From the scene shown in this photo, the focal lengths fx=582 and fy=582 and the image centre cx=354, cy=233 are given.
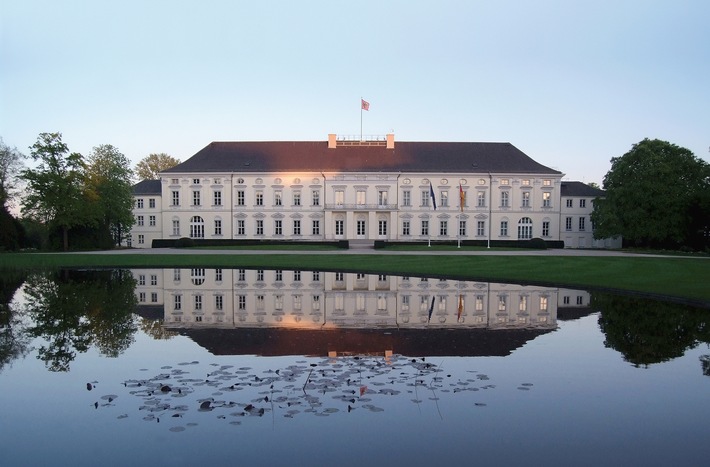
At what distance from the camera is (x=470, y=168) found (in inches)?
2422

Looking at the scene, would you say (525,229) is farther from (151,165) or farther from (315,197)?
(151,165)

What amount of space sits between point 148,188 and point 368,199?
2597 cm

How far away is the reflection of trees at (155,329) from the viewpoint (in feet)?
38.4

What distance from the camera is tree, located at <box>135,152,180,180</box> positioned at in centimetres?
8962

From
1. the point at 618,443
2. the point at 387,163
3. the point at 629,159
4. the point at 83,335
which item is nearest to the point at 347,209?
the point at 387,163

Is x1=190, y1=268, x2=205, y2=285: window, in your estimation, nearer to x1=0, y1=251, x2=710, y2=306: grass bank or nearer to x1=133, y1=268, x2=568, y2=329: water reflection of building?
x1=133, y1=268, x2=568, y2=329: water reflection of building

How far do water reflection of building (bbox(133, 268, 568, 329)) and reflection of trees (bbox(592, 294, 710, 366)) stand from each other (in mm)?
1341

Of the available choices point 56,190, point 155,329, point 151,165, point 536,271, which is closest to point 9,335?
point 155,329

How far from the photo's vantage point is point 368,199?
61.6 metres

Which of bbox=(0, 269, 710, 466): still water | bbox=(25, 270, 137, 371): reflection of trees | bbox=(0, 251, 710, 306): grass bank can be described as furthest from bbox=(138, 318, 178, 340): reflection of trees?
bbox=(0, 251, 710, 306): grass bank

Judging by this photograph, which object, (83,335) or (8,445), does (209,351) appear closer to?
(83,335)

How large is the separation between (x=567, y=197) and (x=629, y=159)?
383 inches

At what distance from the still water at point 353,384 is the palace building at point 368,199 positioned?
45699 mm

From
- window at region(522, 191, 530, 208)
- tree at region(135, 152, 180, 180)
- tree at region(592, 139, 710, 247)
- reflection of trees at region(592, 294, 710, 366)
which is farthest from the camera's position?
tree at region(135, 152, 180, 180)
